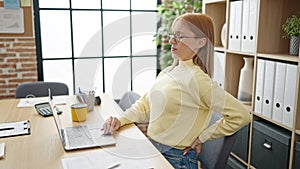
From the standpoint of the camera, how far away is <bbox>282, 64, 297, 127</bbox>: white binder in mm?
1929

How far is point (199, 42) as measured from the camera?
1479 millimetres

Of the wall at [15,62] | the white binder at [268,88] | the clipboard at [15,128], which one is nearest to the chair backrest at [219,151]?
the white binder at [268,88]

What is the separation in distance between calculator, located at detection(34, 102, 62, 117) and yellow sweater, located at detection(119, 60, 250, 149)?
0.79m

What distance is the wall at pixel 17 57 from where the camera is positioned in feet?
10.4

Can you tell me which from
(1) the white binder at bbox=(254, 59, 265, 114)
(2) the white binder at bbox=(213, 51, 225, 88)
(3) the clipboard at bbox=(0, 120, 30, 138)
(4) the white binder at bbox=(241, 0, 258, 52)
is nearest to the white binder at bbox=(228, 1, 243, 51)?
(4) the white binder at bbox=(241, 0, 258, 52)

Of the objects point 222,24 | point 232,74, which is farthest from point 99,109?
point 222,24

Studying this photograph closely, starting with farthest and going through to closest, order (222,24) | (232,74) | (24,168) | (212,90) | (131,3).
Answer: (131,3) < (222,24) < (232,74) < (212,90) < (24,168)

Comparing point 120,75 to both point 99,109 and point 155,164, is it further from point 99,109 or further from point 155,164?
point 155,164

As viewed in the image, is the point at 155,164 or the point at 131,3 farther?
the point at 131,3

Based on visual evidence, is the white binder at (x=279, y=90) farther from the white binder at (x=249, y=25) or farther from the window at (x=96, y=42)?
the window at (x=96, y=42)

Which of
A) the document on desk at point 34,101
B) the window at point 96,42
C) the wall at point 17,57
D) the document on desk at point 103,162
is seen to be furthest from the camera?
the window at point 96,42

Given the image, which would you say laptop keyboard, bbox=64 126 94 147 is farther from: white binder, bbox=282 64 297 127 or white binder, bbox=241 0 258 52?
white binder, bbox=241 0 258 52

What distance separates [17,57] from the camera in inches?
126

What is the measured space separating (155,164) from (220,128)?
14.8 inches
